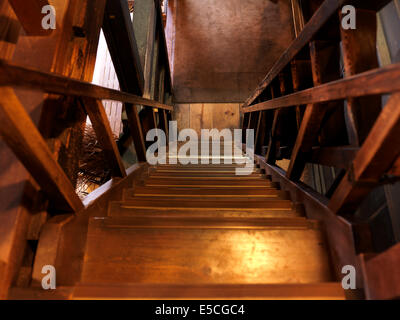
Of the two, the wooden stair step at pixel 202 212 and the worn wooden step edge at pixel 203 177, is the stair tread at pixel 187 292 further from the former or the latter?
the worn wooden step edge at pixel 203 177

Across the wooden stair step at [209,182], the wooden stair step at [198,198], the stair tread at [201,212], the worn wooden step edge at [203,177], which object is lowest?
the stair tread at [201,212]

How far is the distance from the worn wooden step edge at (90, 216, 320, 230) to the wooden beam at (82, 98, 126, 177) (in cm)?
50

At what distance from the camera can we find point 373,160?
0.83m

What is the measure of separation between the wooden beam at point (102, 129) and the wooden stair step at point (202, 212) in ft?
1.02

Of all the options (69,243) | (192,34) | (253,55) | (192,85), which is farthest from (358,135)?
(192,34)

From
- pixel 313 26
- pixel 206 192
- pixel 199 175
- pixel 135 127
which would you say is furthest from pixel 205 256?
pixel 313 26

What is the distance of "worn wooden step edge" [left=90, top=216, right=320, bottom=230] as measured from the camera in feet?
3.84

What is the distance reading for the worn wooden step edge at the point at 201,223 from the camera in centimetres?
117

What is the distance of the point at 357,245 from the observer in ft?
2.96

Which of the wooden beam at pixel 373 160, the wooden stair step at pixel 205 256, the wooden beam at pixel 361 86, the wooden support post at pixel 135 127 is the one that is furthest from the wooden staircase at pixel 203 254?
the wooden support post at pixel 135 127

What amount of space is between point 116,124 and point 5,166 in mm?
4506

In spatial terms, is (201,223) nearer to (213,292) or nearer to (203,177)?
(213,292)

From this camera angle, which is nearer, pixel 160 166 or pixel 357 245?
pixel 357 245

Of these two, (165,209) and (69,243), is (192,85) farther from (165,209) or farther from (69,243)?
(69,243)
